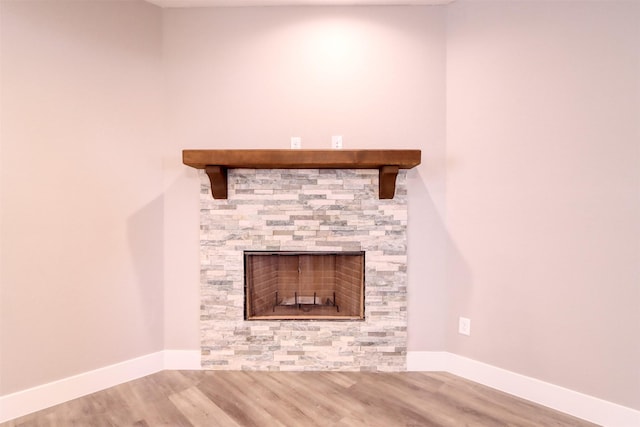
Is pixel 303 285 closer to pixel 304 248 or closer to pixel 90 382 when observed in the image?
pixel 304 248

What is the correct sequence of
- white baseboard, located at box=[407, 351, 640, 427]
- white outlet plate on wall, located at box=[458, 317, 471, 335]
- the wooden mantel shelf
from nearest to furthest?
1. white baseboard, located at box=[407, 351, 640, 427]
2. the wooden mantel shelf
3. white outlet plate on wall, located at box=[458, 317, 471, 335]

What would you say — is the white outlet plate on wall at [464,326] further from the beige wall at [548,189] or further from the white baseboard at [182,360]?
the white baseboard at [182,360]

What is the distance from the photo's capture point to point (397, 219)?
2021 millimetres

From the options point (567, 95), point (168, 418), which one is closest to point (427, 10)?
point (567, 95)

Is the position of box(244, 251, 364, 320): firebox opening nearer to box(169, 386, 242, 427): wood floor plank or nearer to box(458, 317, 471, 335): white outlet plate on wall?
box(169, 386, 242, 427): wood floor plank

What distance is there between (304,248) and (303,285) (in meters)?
0.34

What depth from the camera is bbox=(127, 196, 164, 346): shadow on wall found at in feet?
6.49

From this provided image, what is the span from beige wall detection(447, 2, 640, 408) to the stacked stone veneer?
1.36ft

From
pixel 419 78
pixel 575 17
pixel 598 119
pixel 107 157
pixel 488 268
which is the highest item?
pixel 575 17

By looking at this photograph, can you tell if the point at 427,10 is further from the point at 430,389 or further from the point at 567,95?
the point at 430,389

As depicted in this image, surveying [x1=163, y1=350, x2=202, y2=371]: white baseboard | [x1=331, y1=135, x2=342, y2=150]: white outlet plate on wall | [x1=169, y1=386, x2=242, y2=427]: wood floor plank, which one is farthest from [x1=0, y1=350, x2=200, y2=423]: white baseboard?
[x1=331, y1=135, x2=342, y2=150]: white outlet plate on wall

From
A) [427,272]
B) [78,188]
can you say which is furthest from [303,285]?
[78,188]

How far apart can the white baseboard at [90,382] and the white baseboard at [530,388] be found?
1595 millimetres

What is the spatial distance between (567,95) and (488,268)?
42.2 inches
